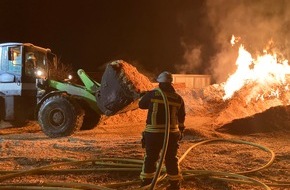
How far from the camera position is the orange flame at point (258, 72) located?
61.7 ft

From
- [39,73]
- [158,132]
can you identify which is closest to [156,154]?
[158,132]

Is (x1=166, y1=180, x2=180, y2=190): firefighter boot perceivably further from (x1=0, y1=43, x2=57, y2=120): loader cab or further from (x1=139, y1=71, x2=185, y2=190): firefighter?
(x1=0, y1=43, x2=57, y2=120): loader cab

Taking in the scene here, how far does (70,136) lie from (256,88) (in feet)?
35.6

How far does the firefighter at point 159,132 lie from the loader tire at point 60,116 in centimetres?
549

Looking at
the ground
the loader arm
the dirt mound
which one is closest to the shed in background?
the ground

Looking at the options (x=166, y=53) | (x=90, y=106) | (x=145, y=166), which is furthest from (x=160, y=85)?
(x=166, y=53)

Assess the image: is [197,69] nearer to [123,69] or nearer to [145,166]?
[123,69]

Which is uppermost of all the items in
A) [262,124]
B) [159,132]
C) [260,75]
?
[260,75]

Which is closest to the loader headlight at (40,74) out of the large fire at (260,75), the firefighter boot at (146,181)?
the firefighter boot at (146,181)

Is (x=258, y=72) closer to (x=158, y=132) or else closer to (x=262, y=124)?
(x=262, y=124)

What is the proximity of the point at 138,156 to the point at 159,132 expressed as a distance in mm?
2336

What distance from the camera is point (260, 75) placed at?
19.2 m

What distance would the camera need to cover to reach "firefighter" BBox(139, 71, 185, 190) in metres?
5.83

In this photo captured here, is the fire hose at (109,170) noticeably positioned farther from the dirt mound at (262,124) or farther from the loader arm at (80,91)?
the dirt mound at (262,124)
